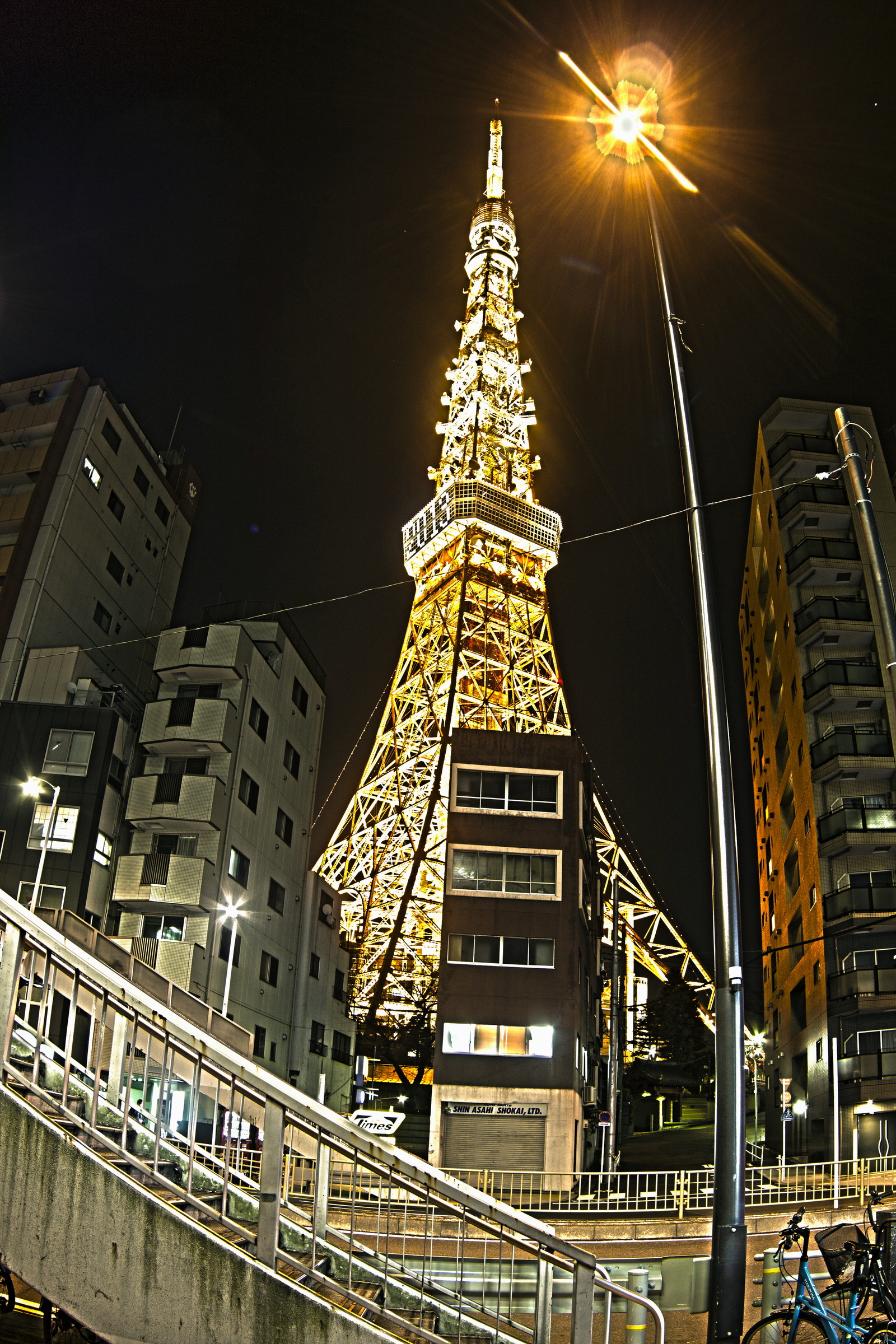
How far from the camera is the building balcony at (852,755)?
139 ft

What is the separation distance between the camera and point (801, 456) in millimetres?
49844

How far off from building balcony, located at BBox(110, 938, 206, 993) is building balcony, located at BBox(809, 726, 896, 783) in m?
26.1

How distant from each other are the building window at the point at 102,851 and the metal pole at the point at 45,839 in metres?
1.35

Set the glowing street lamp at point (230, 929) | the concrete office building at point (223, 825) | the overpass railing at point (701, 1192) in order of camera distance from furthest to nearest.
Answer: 1. the concrete office building at point (223, 825)
2. the glowing street lamp at point (230, 929)
3. the overpass railing at point (701, 1192)

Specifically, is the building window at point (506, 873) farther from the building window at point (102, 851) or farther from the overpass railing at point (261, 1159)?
the overpass railing at point (261, 1159)

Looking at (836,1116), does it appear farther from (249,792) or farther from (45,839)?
(45,839)

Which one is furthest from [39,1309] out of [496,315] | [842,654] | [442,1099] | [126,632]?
[496,315]

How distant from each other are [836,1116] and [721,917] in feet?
83.2

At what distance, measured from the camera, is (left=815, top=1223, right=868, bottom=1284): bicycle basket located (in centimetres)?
821

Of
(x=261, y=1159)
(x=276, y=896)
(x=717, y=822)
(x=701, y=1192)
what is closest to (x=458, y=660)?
(x=276, y=896)

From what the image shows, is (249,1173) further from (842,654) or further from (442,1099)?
(842,654)

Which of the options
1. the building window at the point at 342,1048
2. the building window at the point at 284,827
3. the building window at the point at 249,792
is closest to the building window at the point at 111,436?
the building window at the point at 249,792

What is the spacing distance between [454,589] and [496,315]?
23.1 meters

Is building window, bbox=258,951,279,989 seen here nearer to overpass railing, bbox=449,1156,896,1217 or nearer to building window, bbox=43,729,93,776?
building window, bbox=43,729,93,776
